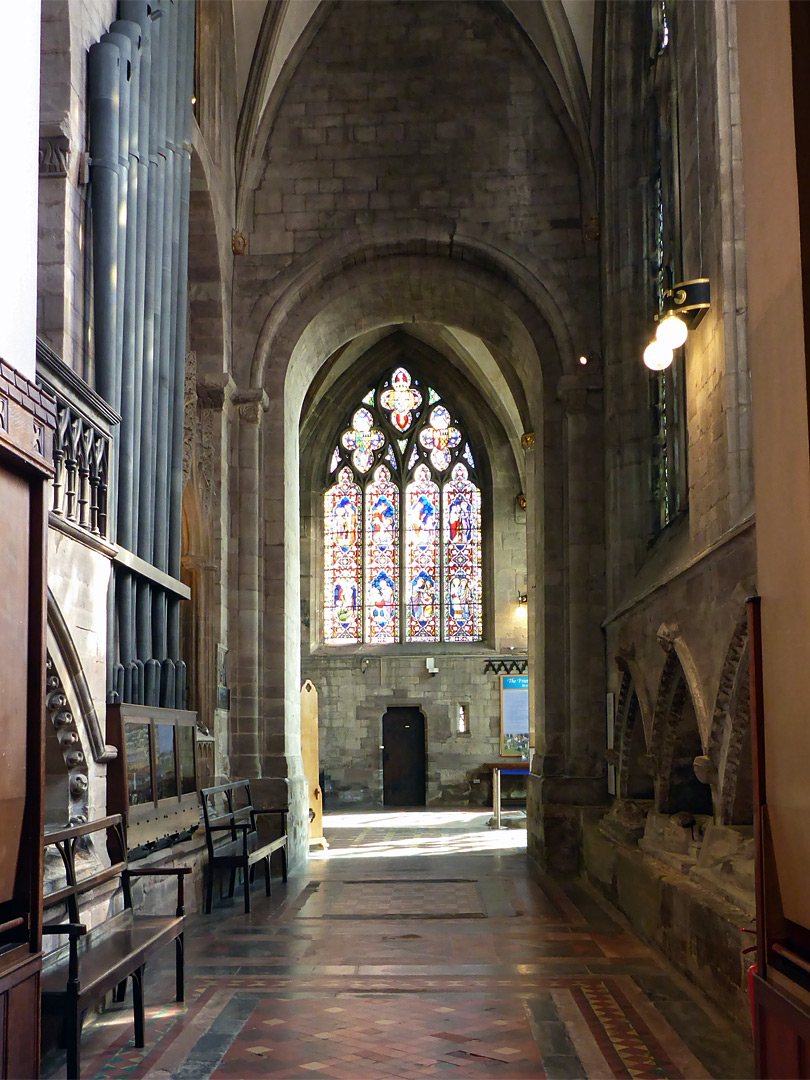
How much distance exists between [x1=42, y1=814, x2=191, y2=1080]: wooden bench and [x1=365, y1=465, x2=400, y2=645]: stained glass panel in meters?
16.8

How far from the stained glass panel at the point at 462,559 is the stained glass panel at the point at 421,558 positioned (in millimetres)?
249

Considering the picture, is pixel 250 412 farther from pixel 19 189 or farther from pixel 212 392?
pixel 19 189

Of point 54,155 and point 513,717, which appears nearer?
point 54,155

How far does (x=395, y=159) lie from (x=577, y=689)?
6.73m

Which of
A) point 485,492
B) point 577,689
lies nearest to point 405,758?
point 485,492

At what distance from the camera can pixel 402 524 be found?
23.4 m

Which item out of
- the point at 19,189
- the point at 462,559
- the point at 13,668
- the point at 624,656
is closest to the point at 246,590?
the point at 624,656

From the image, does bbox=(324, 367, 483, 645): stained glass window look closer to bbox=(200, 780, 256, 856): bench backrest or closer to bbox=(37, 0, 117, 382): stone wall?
bbox=(200, 780, 256, 856): bench backrest

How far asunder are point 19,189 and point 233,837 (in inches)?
317

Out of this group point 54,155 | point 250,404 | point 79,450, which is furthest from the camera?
point 250,404

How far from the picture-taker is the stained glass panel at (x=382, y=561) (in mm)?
23141

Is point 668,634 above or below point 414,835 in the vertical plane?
above

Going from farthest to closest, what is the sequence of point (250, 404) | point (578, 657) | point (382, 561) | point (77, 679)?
point (382, 561) → point (250, 404) → point (578, 657) → point (77, 679)

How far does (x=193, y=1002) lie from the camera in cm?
609
